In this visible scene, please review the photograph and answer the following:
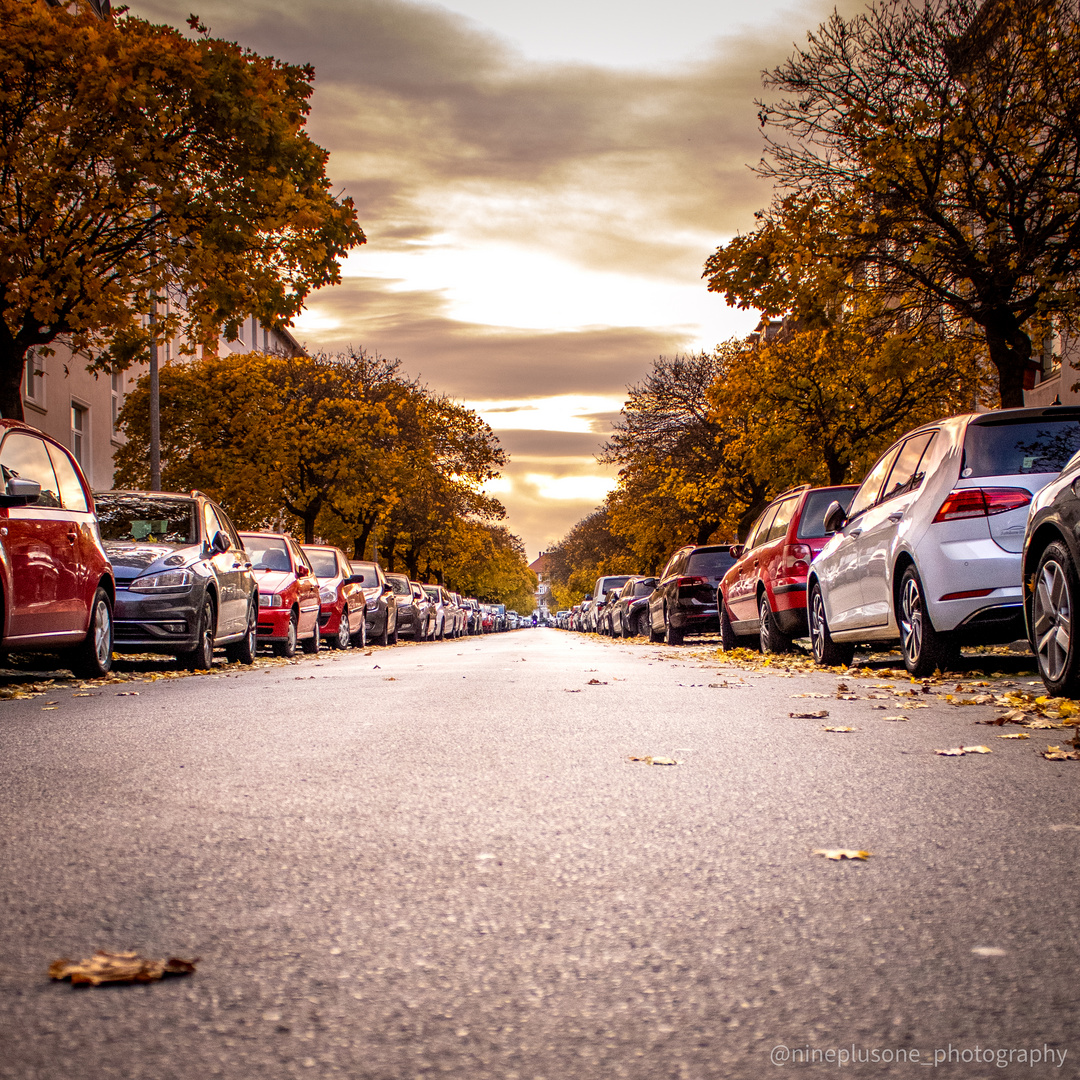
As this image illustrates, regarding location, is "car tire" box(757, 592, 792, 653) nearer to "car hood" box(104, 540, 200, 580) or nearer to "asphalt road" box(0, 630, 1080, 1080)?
"car hood" box(104, 540, 200, 580)

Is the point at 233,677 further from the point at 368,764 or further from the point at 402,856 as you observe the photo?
the point at 402,856

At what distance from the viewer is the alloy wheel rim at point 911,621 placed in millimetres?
9312

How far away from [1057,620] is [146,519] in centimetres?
961

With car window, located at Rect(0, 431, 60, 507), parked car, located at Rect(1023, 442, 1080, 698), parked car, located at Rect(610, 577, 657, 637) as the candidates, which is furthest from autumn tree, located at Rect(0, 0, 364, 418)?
parked car, located at Rect(610, 577, 657, 637)

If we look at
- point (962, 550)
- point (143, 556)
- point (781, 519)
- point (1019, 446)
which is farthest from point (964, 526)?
point (143, 556)

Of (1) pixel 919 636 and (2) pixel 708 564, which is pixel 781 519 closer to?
(1) pixel 919 636

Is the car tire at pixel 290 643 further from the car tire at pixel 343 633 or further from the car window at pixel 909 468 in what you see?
the car window at pixel 909 468

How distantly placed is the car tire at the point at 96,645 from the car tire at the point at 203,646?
1534mm

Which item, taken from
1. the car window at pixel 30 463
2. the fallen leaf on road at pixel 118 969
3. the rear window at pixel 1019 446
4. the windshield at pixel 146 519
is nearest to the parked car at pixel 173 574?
the windshield at pixel 146 519

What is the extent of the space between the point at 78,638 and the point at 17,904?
25.0 feet

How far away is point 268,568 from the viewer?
1861 cm

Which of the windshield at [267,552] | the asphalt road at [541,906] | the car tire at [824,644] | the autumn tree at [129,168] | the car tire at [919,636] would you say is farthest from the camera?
the windshield at [267,552]

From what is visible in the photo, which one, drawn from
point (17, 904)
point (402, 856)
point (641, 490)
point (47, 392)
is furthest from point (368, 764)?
point (641, 490)

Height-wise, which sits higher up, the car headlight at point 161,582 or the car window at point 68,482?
the car window at point 68,482
